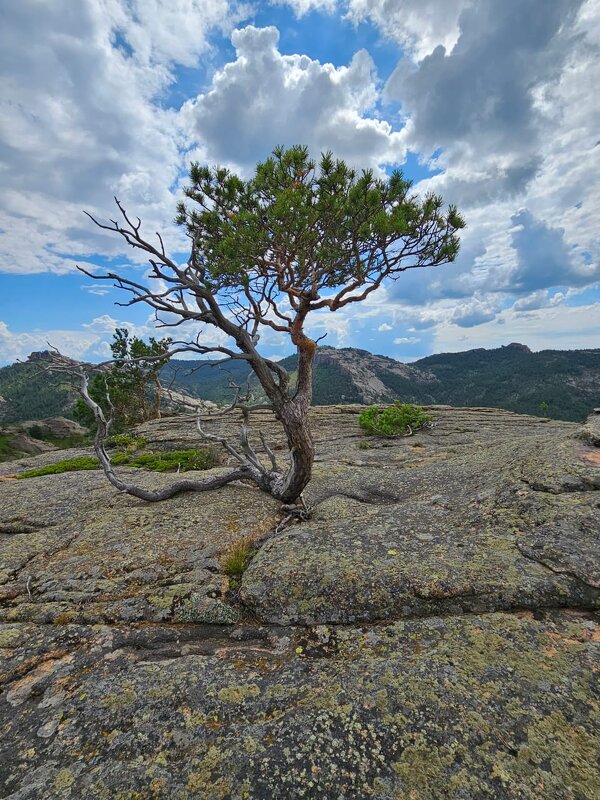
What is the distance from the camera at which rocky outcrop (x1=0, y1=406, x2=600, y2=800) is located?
3.91m

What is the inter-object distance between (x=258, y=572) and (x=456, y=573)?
369 centimetres

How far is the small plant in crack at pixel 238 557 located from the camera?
7877 mm

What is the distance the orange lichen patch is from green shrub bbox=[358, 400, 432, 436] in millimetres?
12829

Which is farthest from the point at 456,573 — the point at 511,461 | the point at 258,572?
the point at 511,461

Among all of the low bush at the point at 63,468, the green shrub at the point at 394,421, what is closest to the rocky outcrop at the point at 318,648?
the low bush at the point at 63,468

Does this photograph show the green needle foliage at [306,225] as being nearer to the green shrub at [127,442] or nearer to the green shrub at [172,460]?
the green shrub at [172,460]

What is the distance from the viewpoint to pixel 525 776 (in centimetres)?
369

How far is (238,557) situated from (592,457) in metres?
9.56

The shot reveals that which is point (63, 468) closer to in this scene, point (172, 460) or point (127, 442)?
point (172, 460)

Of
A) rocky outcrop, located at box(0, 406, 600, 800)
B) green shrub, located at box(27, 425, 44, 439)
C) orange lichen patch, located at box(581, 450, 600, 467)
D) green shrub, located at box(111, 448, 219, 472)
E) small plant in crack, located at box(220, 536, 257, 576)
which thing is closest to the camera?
rocky outcrop, located at box(0, 406, 600, 800)

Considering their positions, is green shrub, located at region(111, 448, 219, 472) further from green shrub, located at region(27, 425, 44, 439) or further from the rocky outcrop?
green shrub, located at region(27, 425, 44, 439)

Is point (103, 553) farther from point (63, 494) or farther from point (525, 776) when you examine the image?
point (525, 776)

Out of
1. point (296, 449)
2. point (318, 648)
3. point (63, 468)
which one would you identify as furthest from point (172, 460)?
point (318, 648)

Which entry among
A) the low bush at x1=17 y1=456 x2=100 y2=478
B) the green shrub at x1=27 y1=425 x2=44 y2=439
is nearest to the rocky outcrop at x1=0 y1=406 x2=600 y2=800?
Answer: the low bush at x1=17 y1=456 x2=100 y2=478
